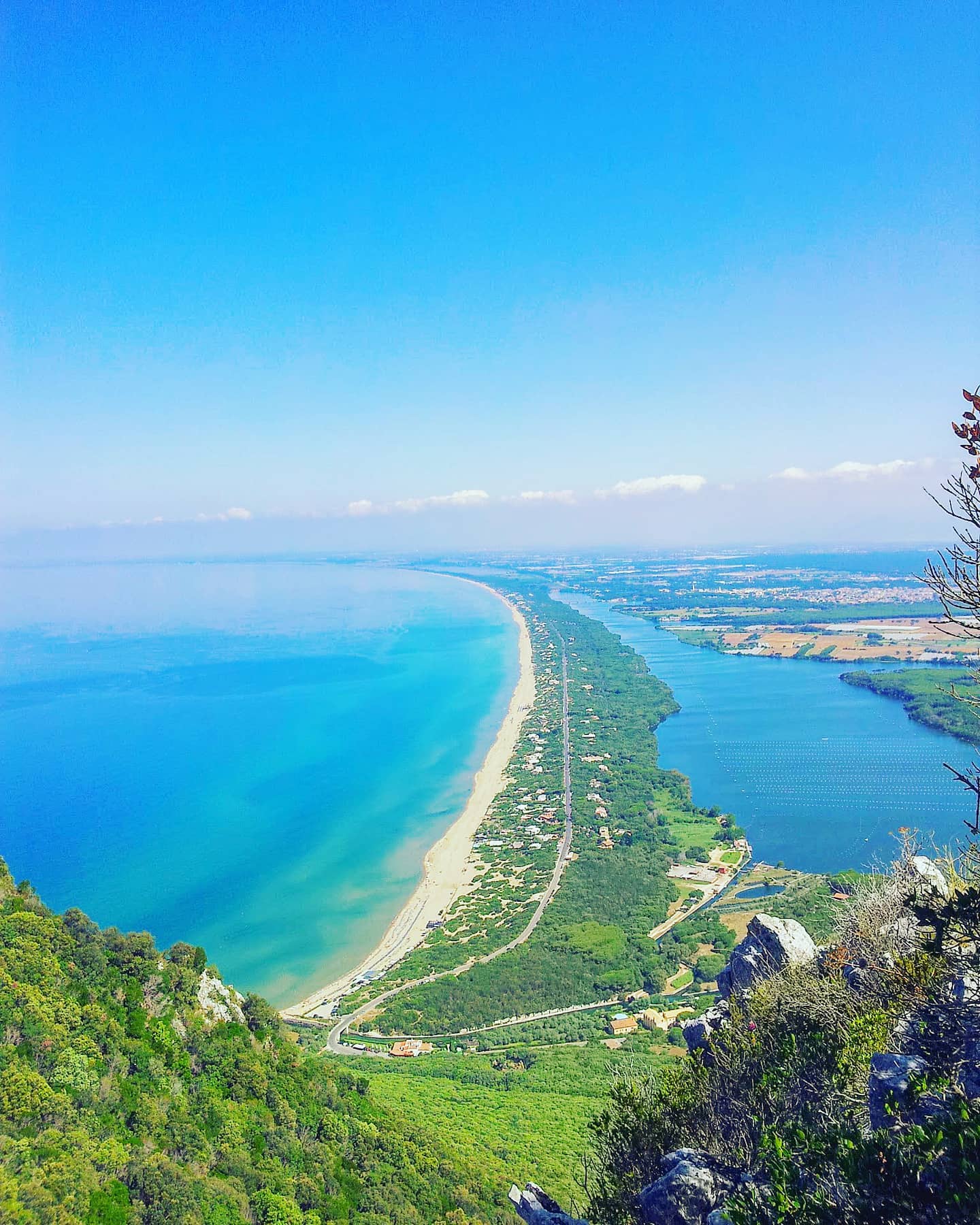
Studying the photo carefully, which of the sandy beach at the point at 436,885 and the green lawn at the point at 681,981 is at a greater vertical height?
the green lawn at the point at 681,981

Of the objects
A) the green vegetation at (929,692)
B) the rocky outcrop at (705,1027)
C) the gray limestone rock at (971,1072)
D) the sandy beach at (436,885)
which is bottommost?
the sandy beach at (436,885)

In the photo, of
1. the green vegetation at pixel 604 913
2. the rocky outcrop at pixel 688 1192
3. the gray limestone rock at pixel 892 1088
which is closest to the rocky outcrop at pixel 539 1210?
the rocky outcrop at pixel 688 1192

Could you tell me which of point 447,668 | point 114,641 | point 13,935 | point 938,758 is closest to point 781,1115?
point 13,935

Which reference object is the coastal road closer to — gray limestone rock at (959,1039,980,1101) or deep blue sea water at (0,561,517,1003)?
deep blue sea water at (0,561,517,1003)

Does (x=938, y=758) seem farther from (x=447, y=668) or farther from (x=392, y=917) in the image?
(x=447, y=668)

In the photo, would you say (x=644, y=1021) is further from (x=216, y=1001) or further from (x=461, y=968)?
(x=216, y=1001)

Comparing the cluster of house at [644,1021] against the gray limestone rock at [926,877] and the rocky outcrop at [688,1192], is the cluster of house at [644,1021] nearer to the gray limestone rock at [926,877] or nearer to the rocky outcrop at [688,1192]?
the gray limestone rock at [926,877]
